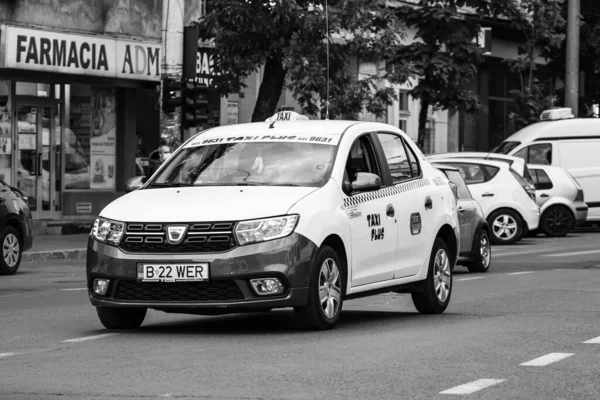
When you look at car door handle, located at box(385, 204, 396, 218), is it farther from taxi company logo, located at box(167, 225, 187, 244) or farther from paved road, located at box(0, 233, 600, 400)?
taxi company logo, located at box(167, 225, 187, 244)

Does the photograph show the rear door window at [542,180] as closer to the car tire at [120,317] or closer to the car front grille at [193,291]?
the car tire at [120,317]

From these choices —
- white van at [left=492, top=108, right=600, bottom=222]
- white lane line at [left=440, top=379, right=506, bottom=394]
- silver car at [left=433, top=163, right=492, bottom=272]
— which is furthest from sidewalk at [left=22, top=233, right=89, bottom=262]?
white lane line at [left=440, top=379, right=506, bottom=394]

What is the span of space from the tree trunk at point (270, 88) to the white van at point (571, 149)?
7180 millimetres

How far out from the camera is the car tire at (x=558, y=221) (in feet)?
106

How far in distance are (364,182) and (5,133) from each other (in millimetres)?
18962

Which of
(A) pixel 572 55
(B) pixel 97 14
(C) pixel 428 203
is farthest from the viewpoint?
(A) pixel 572 55

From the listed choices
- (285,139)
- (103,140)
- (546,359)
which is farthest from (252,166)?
(103,140)

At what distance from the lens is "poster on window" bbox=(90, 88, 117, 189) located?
32.2 meters

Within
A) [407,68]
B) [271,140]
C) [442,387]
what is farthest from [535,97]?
[442,387]

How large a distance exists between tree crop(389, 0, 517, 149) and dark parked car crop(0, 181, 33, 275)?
15227mm

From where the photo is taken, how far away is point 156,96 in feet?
106

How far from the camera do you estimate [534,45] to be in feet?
140

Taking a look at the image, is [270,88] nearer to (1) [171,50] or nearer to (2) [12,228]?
(1) [171,50]

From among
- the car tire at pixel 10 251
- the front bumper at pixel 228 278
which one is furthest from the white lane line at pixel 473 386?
the car tire at pixel 10 251
